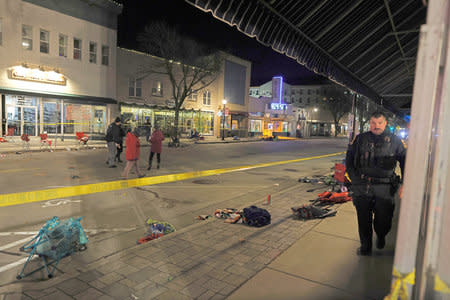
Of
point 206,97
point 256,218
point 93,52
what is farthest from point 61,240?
point 206,97

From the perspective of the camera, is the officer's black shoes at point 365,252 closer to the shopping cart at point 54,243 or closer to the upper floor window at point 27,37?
the shopping cart at point 54,243

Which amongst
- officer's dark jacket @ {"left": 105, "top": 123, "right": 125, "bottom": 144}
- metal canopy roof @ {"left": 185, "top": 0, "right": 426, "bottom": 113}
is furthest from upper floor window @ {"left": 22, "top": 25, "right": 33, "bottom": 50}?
metal canopy roof @ {"left": 185, "top": 0, "right": 426, "bottom": 113}

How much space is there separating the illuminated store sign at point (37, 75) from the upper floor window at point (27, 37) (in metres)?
1.55

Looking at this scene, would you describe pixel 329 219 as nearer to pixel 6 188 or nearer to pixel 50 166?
pixel 6 188

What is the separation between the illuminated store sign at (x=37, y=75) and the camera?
68.9ft

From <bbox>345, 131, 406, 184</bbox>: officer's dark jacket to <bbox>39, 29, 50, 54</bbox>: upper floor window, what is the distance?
2473 centimetres

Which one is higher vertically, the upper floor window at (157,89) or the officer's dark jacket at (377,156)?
the upper floor window at (157,89)

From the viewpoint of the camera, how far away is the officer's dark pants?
12.6ft

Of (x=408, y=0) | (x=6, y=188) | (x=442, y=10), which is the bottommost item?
(x=6, y=188)

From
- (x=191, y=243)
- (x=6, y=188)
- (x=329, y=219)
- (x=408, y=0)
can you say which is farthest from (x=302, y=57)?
(x=6, y=188)

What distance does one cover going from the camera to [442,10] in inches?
53.5

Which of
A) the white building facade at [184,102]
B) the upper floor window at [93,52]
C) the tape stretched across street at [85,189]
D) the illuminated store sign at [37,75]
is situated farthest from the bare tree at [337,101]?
the tape stretched across street at [85,189]

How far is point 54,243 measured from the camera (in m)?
4.23

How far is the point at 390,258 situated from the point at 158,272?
3.01 metres
